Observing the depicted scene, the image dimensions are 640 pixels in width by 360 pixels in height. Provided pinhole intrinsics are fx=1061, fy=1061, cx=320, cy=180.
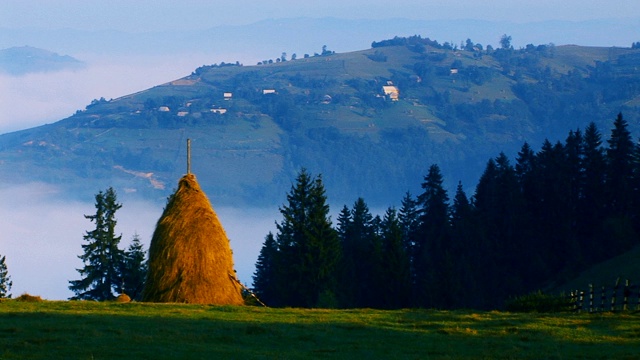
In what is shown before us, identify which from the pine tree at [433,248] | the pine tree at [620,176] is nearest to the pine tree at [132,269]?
the pine tree at [433,248]

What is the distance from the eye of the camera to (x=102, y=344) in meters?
22.1

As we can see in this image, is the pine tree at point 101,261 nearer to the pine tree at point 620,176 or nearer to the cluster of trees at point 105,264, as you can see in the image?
the cluster of trees at point 105,264

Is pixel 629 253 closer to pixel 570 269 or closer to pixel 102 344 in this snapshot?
pixel 570 269

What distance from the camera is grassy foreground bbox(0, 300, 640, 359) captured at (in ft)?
71.9

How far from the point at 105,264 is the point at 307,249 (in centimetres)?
1565

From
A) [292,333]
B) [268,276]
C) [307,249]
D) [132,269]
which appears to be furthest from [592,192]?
[292,333]

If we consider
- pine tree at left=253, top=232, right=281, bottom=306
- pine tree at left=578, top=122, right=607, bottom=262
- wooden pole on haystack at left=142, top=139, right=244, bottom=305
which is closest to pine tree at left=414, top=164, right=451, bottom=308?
pine tree at left=253, top=232, right=281, bottom=306

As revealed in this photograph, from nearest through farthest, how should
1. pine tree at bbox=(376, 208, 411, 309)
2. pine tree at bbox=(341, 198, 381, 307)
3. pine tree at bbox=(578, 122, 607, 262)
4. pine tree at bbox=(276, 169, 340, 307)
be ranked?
pine tree at bbox=(276, 169, 340, 307) < pine tree at bbox=(376, 208, 411, 309) < pine tree at bbox=(341, 198, 381, 307) < pine tree at bbox=(578, 122, 607, 262)

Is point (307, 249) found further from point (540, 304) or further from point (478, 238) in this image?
point (540, 304)

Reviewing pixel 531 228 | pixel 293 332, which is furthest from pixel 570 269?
pixel 293 332

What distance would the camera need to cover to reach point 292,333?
2498 centimetres

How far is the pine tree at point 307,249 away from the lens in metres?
80.7

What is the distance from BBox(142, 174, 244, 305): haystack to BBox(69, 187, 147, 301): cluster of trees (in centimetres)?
4067

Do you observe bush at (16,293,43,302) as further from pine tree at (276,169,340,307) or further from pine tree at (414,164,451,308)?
pine tree at (414,164,451,308)
